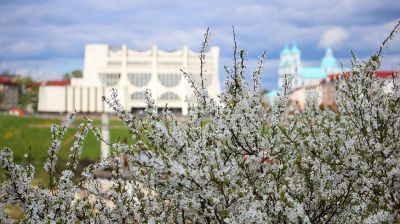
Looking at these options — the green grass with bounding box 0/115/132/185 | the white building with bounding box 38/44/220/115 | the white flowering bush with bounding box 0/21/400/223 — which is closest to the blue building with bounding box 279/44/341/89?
the white building with bounding box 38/44/220/115

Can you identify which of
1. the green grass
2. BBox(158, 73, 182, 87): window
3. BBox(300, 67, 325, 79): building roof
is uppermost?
BBox(300, 67, 325, 79): building roof

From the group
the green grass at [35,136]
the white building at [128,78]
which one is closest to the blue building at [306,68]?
the white building at [128,78]

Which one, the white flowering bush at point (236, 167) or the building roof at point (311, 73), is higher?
the building roof at point (311, 73)

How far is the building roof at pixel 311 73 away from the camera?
167m

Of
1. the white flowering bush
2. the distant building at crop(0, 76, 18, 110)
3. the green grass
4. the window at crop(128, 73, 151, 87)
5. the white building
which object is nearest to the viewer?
the white flowering bush

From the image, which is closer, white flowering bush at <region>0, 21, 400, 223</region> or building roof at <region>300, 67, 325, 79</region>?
white flowering bush at <region>0, 21, 400, 223</region>

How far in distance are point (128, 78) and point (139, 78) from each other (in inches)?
105

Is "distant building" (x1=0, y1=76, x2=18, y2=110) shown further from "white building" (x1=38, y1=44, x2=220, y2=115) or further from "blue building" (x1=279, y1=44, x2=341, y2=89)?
"blue building" (x1=279, y1=44, x2=341, y2=89)

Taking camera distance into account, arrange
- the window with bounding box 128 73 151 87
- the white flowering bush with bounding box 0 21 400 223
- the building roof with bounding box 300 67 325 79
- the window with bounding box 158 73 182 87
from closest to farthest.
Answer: the white flowering bush with bounding box 0 21 400 223 < the window with bounding box 128 73 151 87 < the window with bounding box 158 73 182 87 < the building roof with bounding box 300 67 325 79

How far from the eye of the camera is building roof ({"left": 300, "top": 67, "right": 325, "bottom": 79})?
167 meters

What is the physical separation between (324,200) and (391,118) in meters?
1.45

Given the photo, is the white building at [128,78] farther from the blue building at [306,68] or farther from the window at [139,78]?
the blue building at [306,68]

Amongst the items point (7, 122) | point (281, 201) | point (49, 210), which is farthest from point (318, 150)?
point (7, 122)

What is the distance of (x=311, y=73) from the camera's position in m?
168
